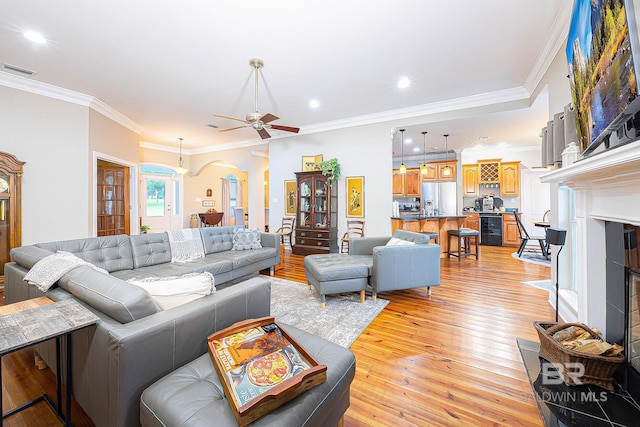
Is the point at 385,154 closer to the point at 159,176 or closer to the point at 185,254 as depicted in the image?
the point at 185,254

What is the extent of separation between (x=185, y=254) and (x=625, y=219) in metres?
4.26

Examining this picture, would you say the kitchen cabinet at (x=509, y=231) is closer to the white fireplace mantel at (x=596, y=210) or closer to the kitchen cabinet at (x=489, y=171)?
the kitchen cabinet at (x=489, y=171)

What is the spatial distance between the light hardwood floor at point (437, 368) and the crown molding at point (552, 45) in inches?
112

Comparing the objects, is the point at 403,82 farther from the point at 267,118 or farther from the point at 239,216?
the point at 239,216

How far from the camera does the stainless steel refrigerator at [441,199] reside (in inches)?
269

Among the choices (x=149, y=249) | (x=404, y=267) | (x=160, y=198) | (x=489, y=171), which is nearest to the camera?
(x=404, y=267)

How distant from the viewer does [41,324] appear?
1.17m

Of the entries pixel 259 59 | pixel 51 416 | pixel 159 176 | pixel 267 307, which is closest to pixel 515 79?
pixel 259 59

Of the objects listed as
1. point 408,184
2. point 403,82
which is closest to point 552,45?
point 403,82

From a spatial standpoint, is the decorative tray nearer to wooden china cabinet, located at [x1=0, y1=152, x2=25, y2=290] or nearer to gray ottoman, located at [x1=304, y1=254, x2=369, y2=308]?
gray ottoman, located at [x1=304, y1=254, x2=369, y2=308]

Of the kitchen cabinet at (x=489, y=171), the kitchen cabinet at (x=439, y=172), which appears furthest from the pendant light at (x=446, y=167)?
the kitchen cabinet at (x=489, y=171)

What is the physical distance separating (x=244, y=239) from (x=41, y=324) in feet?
10.5

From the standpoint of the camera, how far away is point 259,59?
3242 mm

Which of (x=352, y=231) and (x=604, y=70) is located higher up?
(x=604, y=70)
